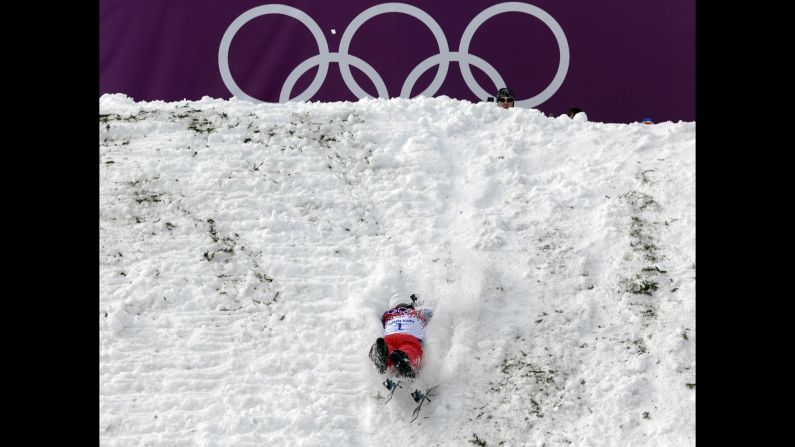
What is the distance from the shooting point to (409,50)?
8.84 metres

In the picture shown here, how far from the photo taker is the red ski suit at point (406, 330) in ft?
16.4

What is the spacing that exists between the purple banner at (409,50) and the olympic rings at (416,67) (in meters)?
0.01

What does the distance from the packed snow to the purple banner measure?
1330 millimetres

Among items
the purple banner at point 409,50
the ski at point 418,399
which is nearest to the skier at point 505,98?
the purple banner at point 409,50

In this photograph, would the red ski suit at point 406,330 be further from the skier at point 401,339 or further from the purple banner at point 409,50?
the purple banner at point 409,50

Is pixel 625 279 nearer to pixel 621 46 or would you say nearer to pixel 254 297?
pixel 254 297

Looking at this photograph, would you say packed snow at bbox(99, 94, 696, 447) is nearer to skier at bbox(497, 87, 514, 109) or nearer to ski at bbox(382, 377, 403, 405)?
ski at bbox(382, 377, 403, 405)

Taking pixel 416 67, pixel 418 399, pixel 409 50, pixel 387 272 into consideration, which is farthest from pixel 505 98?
pixel 418 399

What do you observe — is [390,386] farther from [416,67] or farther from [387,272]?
[416,67]

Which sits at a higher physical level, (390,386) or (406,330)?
(406,330)

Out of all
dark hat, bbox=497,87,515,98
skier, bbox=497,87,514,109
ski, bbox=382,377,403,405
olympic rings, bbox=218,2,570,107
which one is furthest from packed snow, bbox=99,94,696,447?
olympic rings, bbox=218,2,570,107

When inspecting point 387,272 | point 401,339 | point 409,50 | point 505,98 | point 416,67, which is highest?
point 409,50

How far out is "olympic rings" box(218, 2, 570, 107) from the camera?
8836 millimetres

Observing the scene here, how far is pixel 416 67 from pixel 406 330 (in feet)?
14.4
